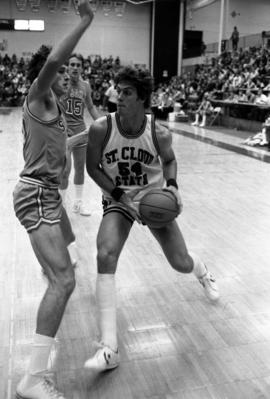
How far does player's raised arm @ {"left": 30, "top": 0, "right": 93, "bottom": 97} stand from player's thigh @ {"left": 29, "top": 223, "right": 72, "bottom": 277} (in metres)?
0.65

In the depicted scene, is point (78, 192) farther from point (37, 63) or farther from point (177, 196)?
point (37, 63)

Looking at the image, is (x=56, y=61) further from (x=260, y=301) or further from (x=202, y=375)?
(x=260, y=301)

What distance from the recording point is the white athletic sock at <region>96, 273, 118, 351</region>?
8.10ft

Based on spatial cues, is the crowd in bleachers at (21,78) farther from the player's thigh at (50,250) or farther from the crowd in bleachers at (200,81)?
the player's thigh at (50,250)

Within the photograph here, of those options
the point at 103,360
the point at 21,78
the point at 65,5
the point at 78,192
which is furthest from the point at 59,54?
the point at 65,5

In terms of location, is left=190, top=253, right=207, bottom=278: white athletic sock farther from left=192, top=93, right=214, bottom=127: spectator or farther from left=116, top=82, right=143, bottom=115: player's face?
left=192, top=93, right=214, bottom=127: spectator

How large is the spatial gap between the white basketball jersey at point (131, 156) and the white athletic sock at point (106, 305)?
1.78 ft

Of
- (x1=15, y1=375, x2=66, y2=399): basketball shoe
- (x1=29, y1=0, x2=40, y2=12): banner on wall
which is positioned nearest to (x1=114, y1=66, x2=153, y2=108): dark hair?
(x1=15, y1=375, x2=66, y2=399): basketball shoe

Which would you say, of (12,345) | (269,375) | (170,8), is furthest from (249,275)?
(170,8)

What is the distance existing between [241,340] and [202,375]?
17.4 inches

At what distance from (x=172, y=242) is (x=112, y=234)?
1.31 ft

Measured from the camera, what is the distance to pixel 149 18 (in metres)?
27.9

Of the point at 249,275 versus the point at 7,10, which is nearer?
the point at 249,275

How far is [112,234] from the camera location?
258cm
